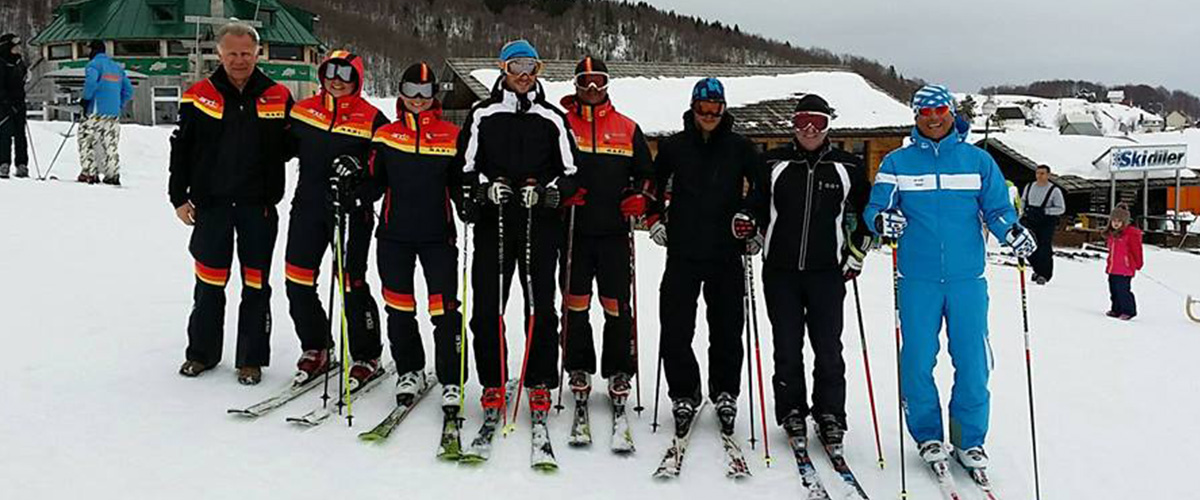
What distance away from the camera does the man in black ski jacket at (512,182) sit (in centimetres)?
428

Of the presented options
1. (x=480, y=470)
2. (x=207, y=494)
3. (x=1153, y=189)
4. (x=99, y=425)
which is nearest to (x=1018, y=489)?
(x=480, y=470)

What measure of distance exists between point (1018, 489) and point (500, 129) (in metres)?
3.07

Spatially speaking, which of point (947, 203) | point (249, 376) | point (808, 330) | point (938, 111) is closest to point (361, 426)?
point (249, 376)

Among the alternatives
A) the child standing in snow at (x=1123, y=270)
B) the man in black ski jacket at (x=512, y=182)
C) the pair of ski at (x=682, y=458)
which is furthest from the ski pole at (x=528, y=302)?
the child standing in snow at (x=1123, y=270)

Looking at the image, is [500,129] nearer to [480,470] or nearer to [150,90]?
[480,470]

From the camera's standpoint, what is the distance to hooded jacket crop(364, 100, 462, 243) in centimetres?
438

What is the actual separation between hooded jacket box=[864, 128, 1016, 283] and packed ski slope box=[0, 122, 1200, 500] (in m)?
1.04

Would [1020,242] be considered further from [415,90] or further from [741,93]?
[741,93]

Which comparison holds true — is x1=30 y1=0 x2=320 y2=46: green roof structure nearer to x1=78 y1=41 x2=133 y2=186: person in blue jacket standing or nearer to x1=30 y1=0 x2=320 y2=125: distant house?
x1=30 y1=0 x2=320 y2=125: distant house

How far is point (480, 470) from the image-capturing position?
12.7 feet

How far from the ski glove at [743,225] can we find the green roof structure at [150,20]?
40.9 metres

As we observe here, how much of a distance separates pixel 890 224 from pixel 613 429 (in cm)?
172

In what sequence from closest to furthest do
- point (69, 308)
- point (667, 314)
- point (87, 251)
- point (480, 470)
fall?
point (480, 470) → point (667, 314) → point (69, 308) → point (87, 251)

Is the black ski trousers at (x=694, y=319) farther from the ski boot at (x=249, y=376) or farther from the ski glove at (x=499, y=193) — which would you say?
the ski boot at (x=249, y=376)
